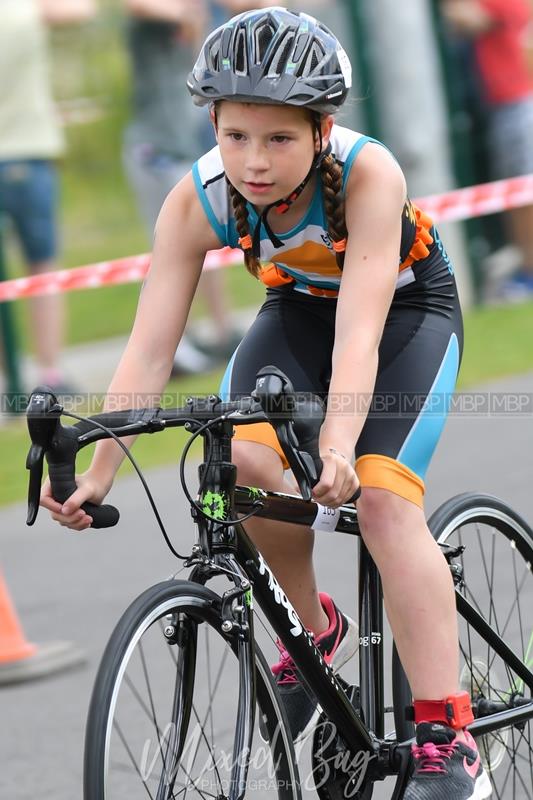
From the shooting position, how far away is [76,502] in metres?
3.24

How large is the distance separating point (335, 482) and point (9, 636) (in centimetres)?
271

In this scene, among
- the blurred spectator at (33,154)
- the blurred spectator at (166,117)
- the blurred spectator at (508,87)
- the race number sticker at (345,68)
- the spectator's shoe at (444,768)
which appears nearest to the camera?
the race number sticker at (345,68)

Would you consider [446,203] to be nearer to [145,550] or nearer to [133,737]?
[145,550]

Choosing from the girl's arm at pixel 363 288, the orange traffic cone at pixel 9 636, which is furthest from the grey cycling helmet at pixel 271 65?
the orange traffic cone at pixel 9 636

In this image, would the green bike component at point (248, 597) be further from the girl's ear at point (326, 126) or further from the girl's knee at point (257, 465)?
the girl's ear at point (326, 126)

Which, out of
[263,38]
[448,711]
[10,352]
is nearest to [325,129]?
[263,38]

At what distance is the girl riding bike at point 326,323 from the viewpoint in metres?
3.33

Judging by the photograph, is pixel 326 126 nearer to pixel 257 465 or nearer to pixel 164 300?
pixel 164 300

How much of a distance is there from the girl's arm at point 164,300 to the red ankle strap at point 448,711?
95 centimetres

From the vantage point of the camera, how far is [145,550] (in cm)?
704

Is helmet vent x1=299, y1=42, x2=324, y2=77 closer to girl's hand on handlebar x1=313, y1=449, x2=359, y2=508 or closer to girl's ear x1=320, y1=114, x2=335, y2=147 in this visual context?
girl's ear x1=320, y1=114, x2=335, y2=147

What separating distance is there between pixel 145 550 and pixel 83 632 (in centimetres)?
115

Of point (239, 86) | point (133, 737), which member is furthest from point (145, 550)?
point (239, 86)

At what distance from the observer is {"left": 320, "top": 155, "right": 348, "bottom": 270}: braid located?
3.49m
